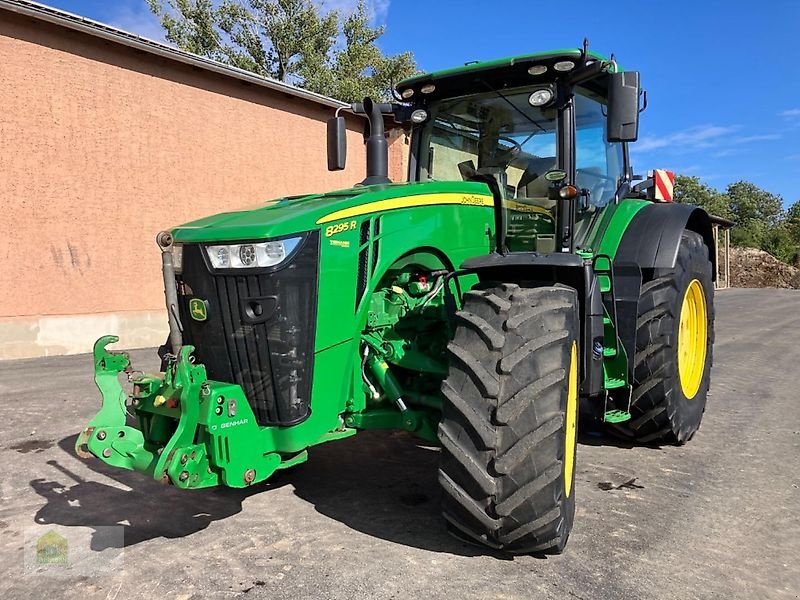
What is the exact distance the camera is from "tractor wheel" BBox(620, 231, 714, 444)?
4.39 metres

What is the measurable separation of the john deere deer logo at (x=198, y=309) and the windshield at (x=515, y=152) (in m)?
1.97

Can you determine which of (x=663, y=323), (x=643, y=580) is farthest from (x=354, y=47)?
(x=643, y=580)

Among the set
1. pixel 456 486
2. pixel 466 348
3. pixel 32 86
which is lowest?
pixel 456 486

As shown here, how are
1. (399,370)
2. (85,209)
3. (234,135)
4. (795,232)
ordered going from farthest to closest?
1. (795,232)
2. (234,135)
3. (85,209)
4. (399,370)

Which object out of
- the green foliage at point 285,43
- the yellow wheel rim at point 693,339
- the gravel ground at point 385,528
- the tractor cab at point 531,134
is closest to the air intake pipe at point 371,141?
the tractor cab at point 531,134

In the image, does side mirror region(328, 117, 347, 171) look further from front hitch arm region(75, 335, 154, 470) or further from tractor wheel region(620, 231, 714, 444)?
tractor wheel region(620, 231, 714, 444)

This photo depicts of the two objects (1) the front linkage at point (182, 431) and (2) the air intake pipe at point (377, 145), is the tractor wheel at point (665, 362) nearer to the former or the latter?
(2) the air intake pipe at point (377, 145)

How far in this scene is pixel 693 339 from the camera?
532cm

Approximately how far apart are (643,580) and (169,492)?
269cm

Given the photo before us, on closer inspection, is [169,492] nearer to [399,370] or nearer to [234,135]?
[399,370]

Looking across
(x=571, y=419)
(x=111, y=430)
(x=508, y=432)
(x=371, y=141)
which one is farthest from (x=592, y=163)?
(x=111, y=430)

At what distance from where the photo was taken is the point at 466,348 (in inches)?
116

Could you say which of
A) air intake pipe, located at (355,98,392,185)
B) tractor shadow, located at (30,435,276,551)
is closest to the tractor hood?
air intake pipe, located at (355,98,392,185)

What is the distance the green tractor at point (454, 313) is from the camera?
9.31 feet
